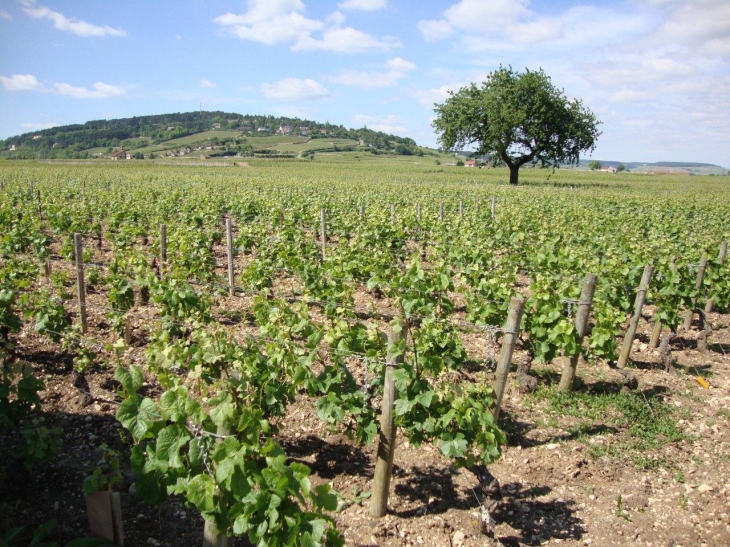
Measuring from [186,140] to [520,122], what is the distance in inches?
4364

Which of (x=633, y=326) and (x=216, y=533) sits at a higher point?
(x=633, y=326)

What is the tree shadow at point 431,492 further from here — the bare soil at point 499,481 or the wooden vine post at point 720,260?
the wooden vine post at point 720,260

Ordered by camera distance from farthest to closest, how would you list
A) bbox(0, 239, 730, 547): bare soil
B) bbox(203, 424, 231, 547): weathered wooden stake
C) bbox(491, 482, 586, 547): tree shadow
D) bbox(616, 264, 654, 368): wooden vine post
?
bbox(616, 264, 654, 368): wooden vine post < bbox(491, 482, 586, 547): tree shadow < bbox(0, 239, 730, 547): bare soil < bbox(203, 424, 231, 547): weathered wooden stake

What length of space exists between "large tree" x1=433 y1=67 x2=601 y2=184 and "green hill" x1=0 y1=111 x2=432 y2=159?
62.6m

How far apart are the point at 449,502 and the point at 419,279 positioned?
331 cm

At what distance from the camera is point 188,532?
3945mm

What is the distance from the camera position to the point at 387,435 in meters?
4.14

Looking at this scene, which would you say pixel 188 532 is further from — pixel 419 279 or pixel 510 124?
pixel 510 124

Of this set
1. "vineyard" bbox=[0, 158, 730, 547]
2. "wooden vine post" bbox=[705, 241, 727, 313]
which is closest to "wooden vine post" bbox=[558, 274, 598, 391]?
"vineyard" bbox=[0, 158, 730, 547]

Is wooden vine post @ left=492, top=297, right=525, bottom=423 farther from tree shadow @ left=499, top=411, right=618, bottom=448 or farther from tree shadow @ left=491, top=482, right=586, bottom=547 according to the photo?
tree shadow @ left=491, top=482, right=586, bottom=547

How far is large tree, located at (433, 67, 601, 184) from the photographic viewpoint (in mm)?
39375

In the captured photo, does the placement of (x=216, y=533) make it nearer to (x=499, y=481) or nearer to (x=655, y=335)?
(x=499, y=481)

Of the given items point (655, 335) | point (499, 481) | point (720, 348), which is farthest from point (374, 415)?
point (720, 348)

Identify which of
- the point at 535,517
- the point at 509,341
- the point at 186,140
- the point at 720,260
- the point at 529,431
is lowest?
the point at 535,517
